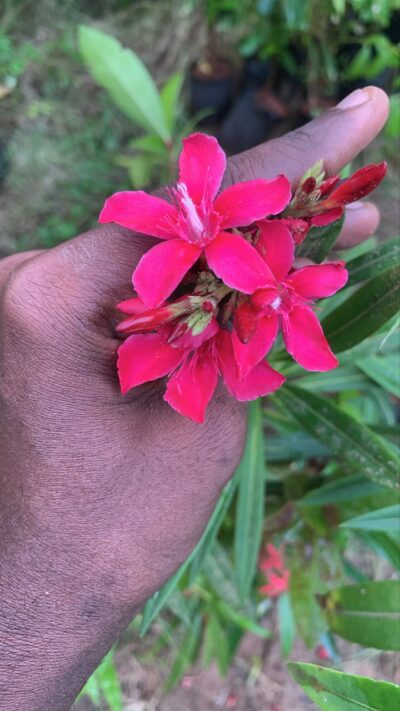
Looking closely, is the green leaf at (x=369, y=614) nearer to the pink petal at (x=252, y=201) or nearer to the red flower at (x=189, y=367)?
the red flower at (x=189, y=367)

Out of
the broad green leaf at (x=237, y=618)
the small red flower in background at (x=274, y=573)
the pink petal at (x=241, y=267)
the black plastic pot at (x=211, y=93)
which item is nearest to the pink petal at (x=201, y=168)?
the pink petal at (x=241, y=267)

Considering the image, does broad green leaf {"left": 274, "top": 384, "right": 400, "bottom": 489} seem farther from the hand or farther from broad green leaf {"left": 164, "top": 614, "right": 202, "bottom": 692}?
broad green leaf {"left": 164, "top": 614, "right": 202, "bottom": 692}

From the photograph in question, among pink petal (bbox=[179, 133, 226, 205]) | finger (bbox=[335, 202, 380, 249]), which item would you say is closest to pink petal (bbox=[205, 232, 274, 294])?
pink petal (bbox=[179, 133, 226, 205])

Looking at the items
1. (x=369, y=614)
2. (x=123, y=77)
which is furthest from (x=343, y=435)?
(x=123, y=77)

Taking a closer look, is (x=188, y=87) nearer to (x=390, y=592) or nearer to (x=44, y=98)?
(x=44, y=98)

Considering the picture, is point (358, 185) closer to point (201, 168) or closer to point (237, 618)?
point (201, 168)

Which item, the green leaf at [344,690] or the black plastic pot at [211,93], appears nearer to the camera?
the green leaf at [344,690]
